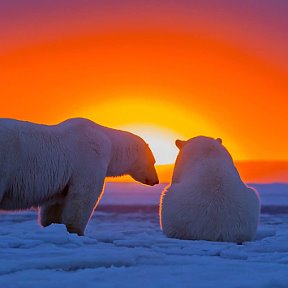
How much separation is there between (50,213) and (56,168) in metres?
0.83

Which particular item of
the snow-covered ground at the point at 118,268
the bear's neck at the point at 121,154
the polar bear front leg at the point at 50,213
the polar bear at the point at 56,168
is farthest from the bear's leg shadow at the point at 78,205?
the snow-covered ground at the point at 118,268

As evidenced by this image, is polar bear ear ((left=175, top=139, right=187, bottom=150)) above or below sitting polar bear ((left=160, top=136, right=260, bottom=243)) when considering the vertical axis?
above

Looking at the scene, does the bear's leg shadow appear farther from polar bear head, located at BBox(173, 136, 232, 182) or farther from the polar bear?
polar bear head, located at BBox(173, 136, 232, 182)

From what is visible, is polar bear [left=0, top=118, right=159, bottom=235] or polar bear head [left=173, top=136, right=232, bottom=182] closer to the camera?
polar bear [left=0, top=118, right=159, bottom=235]

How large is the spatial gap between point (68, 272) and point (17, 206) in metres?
3.47

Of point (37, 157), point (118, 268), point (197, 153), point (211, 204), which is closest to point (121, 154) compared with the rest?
point (197, 153)

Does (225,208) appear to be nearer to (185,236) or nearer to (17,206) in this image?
(185,236)

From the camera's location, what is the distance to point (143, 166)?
25.7 ft

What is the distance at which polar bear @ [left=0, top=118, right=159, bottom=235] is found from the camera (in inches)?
238

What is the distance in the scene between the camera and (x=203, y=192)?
20.8 feet

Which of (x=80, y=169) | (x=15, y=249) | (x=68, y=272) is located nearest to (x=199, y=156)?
(x=80, y=169)

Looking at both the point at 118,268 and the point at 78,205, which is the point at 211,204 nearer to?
the point at 78,205

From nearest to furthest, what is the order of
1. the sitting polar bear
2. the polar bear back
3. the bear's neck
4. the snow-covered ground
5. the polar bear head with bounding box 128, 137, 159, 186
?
1. the snow-covered ground
2. the polar bear back
3. the sitting polar bear
4. the bear's neck
5. the polar bear head with bounding box 128, 137, 159, 186

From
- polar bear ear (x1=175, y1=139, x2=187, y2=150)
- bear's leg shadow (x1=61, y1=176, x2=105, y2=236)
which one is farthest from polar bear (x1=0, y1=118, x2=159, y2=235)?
polar bear ear (x1=175, y1=139, x2=187, y2=150)
